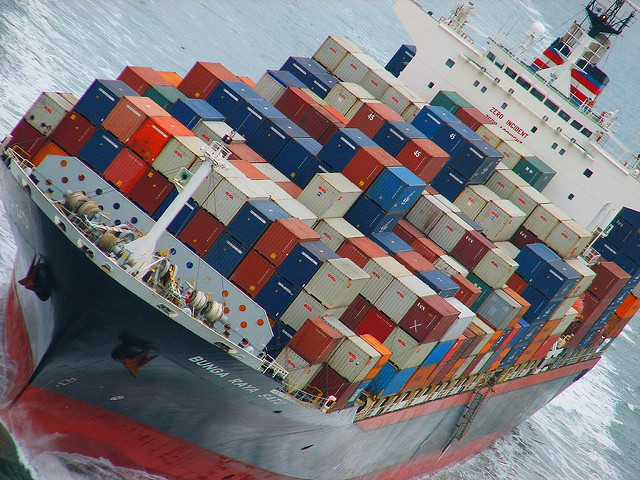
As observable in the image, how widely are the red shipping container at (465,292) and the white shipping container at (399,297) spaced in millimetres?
2632

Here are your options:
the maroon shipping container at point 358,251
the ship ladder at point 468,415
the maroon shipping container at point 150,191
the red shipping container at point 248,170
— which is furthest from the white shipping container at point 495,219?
the maroon shipping container at point 150,191

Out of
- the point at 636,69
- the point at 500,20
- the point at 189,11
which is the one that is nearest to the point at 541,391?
the point at 189,11

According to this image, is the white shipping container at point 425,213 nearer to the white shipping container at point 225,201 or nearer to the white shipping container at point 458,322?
the white shipping container at point 458,322

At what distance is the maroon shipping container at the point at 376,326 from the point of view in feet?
73.0

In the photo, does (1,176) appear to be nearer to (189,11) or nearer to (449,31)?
(449,31)

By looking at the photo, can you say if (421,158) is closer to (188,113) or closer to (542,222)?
(542,222)

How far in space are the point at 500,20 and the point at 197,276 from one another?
7957 cm

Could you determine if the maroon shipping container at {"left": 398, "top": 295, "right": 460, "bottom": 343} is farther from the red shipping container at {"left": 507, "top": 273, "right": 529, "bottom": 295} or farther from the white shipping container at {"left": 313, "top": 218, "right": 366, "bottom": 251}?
the red shipping container at {"left": 507, "top": 273, "right": 529, "bottom": 295}

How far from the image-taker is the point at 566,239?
30094 millimetres

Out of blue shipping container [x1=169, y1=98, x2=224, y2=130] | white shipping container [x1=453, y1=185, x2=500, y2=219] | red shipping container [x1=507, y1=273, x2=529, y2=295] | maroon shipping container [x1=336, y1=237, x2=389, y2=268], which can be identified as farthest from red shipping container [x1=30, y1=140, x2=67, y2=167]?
red shipping container [x1=507, y1=273, x2=529, y2=295]

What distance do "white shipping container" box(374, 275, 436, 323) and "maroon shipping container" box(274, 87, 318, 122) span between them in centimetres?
811

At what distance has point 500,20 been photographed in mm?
91188

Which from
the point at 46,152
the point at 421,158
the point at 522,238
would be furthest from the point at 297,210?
the point at 522,238

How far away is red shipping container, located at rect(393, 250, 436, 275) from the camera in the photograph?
2358 cm
